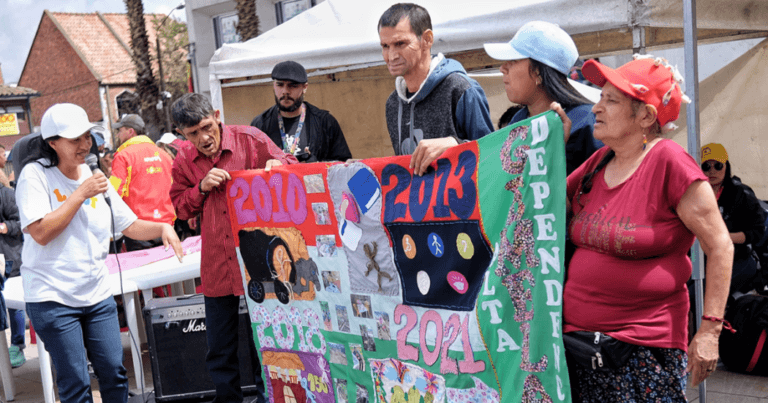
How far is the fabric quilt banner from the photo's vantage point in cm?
240

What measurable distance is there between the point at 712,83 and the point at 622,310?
492 cm

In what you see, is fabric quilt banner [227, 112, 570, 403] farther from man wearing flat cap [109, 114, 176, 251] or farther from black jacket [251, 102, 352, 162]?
man wearing flat cap [109, 114, 176, 251]

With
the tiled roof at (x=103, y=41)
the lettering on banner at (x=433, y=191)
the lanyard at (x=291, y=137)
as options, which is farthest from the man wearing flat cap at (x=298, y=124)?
the tiled roof at (x=103, y=41)

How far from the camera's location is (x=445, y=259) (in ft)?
9.17

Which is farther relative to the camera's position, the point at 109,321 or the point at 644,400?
the point at 109,321

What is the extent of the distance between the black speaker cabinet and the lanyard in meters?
1.29

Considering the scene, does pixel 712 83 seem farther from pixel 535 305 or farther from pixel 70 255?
pixel 70 255

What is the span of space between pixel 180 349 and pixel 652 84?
Answer: 3.68 meters

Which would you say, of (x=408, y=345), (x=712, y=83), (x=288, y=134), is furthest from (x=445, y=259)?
(x=712, y=83)

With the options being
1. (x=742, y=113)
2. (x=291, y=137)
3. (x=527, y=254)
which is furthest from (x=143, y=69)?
(x=527, y=254)

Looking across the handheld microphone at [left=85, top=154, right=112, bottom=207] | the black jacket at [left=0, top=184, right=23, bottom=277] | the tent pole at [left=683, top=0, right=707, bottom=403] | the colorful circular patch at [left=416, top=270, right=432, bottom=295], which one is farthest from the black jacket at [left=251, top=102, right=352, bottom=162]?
the black jacket at [left=0, top=184, right=23, bottom=277]

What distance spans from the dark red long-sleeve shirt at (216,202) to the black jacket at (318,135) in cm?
42

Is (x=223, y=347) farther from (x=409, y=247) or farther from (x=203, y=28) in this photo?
(x=203, y=28)

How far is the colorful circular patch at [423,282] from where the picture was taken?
2.87m
